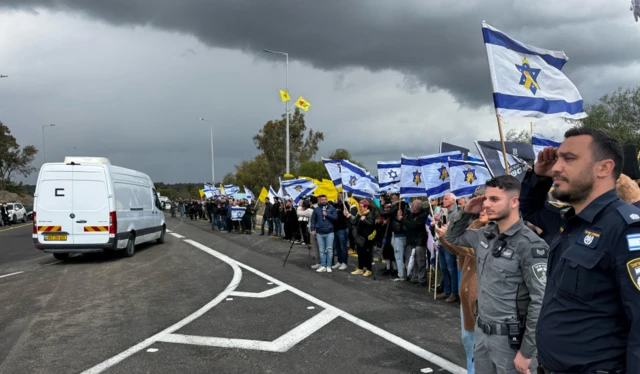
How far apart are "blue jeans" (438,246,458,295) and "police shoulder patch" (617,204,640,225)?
6462 mm

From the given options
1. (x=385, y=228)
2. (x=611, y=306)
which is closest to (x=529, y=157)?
(x=385, y=228)

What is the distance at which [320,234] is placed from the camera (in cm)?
1166

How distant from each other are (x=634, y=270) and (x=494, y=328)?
1419mm

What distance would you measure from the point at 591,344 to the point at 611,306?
0.18 m

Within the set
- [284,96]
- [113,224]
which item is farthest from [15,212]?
[113,224]

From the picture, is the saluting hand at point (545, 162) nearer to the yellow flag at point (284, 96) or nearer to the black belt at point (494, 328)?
the black belt at point (494, 328)

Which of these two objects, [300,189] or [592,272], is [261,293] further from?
[300,189]

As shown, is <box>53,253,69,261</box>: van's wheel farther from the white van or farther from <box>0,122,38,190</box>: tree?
<box>0,122,38,190</box>: tree

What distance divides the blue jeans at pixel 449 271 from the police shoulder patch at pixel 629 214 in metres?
6.46

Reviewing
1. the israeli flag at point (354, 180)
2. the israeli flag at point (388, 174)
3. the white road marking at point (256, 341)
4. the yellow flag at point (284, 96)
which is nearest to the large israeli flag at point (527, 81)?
the white road marking at point (256, 341)

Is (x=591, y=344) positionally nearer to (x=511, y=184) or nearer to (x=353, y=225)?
(x=511, y=184)

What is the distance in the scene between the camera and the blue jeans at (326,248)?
454 inches

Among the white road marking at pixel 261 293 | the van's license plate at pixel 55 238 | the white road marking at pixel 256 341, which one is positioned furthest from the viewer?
the van's license plate at pixel 55 238

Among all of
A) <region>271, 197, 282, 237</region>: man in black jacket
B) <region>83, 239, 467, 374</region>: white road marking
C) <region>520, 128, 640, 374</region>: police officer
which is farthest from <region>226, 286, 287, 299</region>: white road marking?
<region>271, 197, 282, 237</region>: man in black jacket
